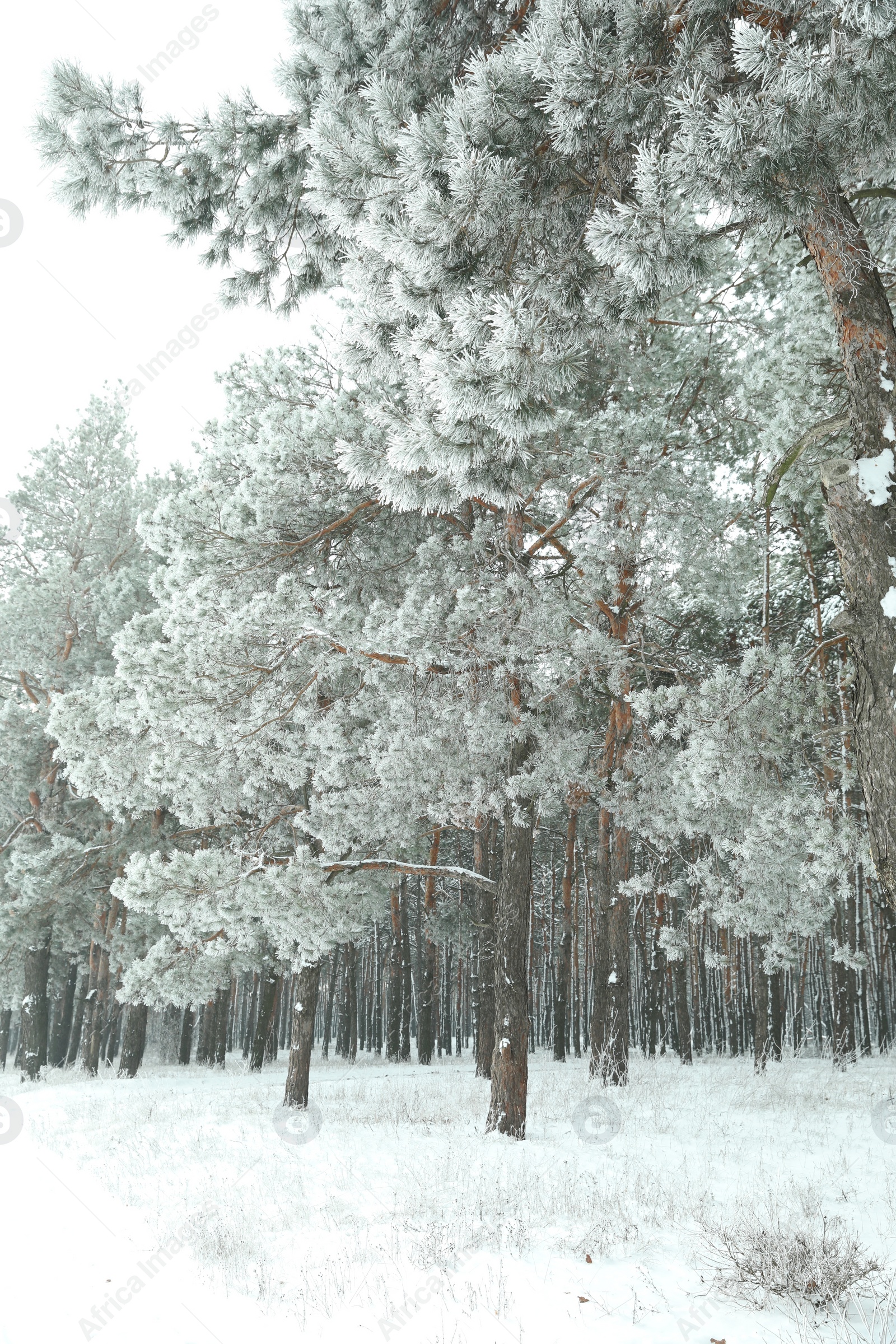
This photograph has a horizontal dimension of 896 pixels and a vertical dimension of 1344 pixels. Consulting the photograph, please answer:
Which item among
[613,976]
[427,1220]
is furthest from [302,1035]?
[427,1220]

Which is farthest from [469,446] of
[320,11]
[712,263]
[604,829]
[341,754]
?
[604,829]

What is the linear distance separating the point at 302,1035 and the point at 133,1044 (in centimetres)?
740

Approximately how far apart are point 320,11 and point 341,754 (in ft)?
21.7

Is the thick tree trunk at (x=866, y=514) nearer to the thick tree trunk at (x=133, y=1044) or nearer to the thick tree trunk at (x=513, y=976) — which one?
the thick tree trunk at (x=513, y=976)

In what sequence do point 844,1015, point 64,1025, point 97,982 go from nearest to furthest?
1. point 844,1015
2. point 97,982
3. point 64,1025

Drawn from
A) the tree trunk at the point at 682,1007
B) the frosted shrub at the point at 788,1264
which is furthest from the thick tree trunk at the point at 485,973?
the frosted shrub at the point at 788,1264

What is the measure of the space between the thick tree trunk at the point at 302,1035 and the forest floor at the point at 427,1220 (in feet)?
3.62

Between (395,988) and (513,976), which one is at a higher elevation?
(513,976)

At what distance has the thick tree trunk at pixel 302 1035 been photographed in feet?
36.8

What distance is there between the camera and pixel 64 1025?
2597cm

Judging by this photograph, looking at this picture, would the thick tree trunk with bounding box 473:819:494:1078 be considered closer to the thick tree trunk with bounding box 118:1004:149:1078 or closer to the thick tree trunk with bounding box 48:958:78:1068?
the thick tree trunk with bounding box 118:1004:149:1078

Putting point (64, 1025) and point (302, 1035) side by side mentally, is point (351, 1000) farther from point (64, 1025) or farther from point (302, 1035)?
point (302, 1035)

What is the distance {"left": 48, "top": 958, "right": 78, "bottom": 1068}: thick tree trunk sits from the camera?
25.3 m

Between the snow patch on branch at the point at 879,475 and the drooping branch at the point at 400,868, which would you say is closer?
the snow patch on branch at the point at 879,475
